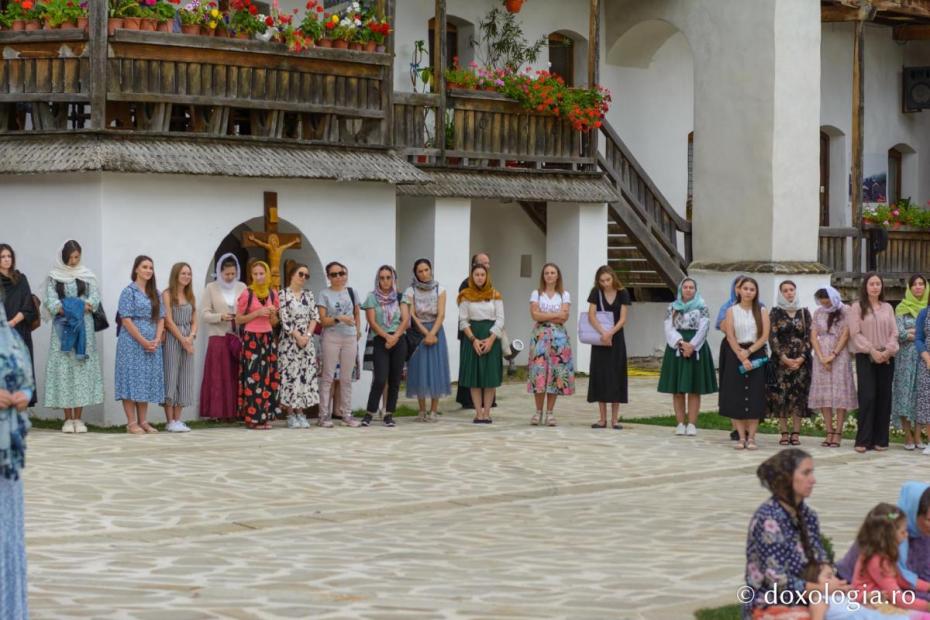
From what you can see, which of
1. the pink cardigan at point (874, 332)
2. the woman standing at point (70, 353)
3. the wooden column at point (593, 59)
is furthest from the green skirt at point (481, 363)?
the wooden column at point (593, 59)

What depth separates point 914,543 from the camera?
7.70 meters

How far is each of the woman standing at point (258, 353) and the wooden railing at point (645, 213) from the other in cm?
778

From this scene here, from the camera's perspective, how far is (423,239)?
21016 millimetres

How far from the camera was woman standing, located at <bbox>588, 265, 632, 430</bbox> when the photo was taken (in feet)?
54.3

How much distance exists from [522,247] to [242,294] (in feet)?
27.0

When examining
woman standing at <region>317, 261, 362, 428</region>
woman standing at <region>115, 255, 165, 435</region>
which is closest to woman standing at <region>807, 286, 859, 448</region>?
woman standing at <region>317, 261, 362, 428</region>

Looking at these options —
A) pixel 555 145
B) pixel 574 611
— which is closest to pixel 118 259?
pixel 555 145

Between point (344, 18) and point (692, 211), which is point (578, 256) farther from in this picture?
point (344, 18)

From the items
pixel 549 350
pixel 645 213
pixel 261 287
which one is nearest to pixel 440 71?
pixel 645 213

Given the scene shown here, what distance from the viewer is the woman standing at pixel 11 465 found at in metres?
6.53

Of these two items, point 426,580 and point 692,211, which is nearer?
point 426,580

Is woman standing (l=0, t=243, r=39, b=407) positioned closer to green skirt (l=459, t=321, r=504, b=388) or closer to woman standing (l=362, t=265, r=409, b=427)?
woman standing (l=362, t=265, r=409, b=427)

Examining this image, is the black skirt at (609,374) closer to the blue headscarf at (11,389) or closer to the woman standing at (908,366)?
the woman standing at (908,366)

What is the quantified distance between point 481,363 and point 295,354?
77.0 inches
